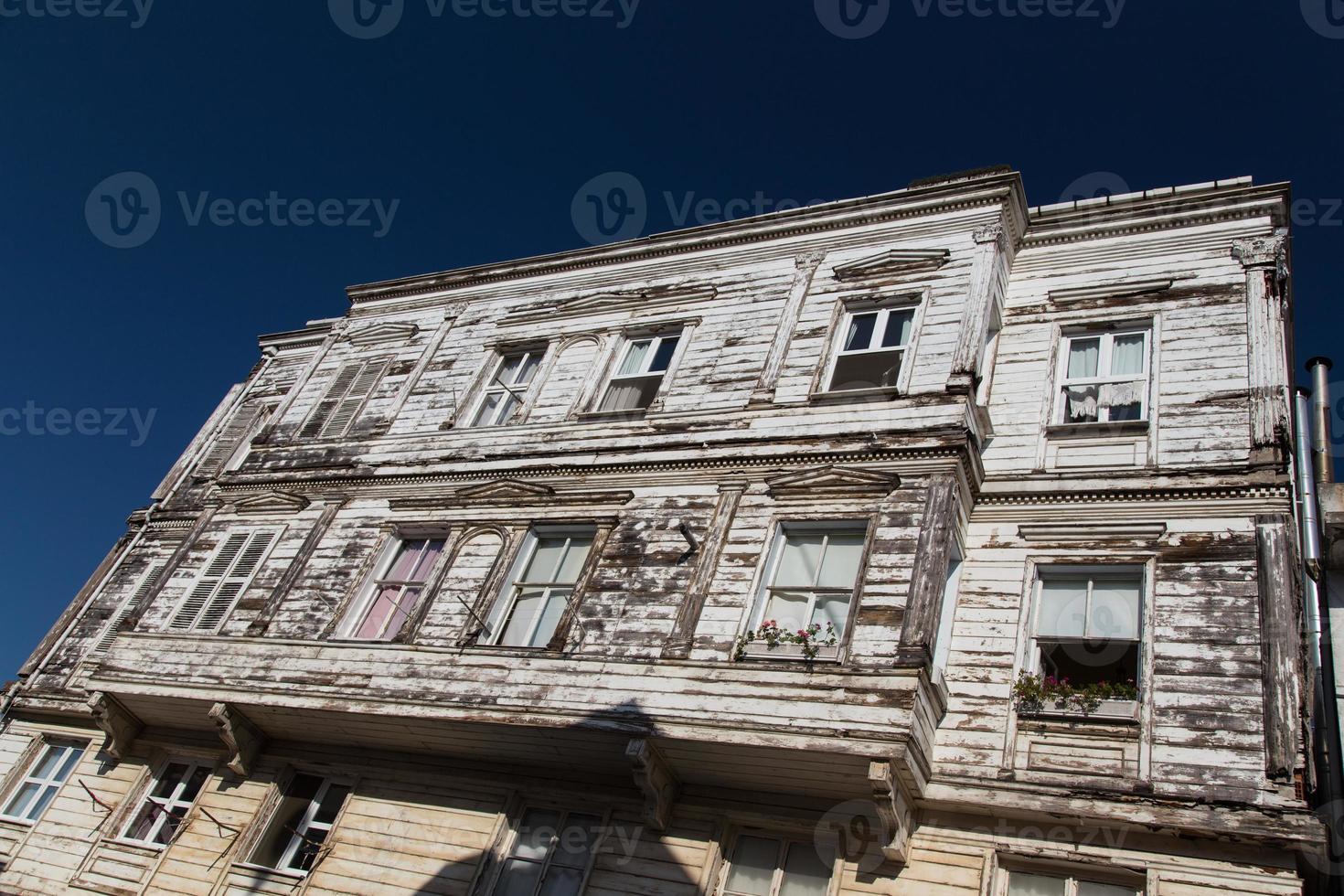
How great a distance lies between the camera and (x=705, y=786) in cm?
1023

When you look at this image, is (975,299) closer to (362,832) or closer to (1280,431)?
(1280,431)

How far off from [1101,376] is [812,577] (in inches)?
191

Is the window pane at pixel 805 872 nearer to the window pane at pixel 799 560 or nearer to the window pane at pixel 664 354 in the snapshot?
the window pane at pixel 799 560

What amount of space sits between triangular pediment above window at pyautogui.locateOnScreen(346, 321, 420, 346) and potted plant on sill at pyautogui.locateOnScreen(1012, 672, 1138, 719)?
1265cm

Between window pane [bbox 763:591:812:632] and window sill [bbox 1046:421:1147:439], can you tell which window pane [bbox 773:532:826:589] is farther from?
window sill [bbox 1046:421:1147:439]

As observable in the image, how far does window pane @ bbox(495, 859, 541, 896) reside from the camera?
10.4m

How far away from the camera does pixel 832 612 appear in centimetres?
1059

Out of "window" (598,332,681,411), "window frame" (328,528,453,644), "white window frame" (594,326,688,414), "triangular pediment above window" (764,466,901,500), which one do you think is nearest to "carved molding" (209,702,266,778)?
"window frame" (328,528,453,644)

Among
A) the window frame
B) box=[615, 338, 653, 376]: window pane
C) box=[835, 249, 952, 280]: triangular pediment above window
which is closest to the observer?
the window frame

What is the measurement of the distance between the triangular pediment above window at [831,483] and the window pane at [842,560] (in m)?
0.51

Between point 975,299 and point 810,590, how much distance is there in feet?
15.9

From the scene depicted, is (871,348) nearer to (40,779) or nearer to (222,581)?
(222,581)

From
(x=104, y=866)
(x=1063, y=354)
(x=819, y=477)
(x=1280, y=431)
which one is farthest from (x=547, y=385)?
(x=1280, y=431)

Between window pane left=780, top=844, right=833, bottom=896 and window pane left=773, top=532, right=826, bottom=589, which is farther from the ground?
window pane left=773, top=532, right=826, bottom=589
